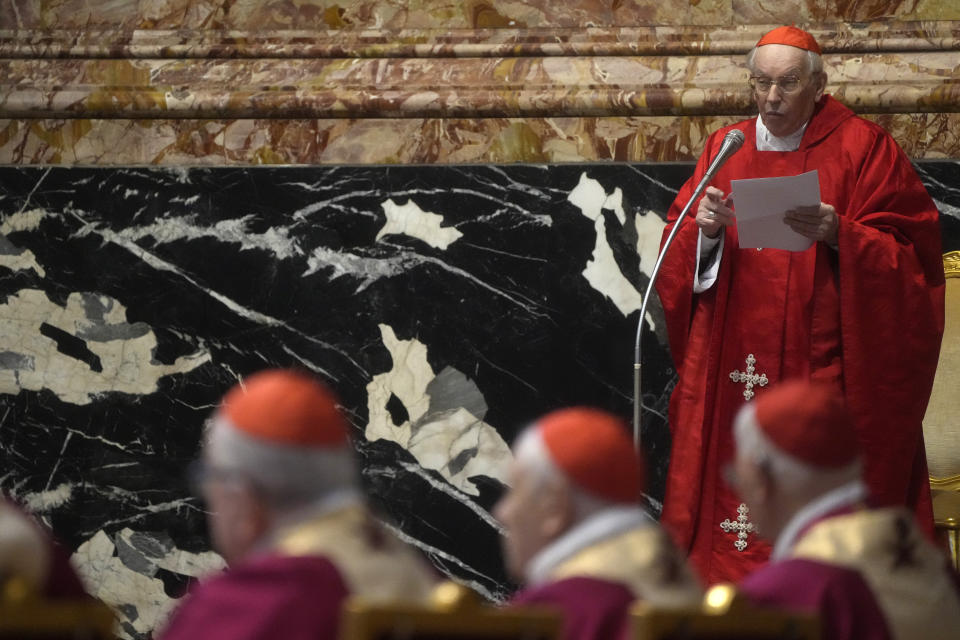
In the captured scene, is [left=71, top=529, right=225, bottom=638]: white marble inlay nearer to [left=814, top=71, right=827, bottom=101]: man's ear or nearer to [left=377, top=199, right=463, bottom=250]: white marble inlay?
[left=377, top=199, right=463, bottom=250]: white marble inlay

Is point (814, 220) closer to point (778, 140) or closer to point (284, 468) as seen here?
point (778, 140)

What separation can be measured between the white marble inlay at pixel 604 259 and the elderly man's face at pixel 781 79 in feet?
3.43

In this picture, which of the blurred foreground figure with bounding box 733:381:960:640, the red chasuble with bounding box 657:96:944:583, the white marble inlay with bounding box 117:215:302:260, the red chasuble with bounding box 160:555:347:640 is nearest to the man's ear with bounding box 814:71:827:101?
the red chasuble with bounding box 657:96:944:583

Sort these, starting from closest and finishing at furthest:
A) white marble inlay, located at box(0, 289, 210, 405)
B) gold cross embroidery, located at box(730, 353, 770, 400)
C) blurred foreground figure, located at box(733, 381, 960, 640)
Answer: blurred foreground figure, located at box(733, 381, 960, 640) → gold cross embroidery, located at box(730, 353, 770, 400) → white marble inlay, located at box(0, 289, 210, 405)

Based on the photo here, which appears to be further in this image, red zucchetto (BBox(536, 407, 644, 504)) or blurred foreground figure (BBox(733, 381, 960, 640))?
blurred foreground figure (BBox(733, 381, 960, 640))

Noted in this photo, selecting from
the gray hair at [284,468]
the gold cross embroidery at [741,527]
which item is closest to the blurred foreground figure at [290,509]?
the gray hair at [284,468]

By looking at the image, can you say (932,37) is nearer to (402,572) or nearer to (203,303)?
(203,303)

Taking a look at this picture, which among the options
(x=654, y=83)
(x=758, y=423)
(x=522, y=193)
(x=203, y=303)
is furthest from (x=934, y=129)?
(x=758, y=423)

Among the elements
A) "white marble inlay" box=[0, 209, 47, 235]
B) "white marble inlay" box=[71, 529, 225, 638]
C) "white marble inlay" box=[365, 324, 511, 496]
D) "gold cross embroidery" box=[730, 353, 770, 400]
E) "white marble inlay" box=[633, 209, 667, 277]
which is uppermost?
"white marble inlay" box=[633, 209, 667, 277]

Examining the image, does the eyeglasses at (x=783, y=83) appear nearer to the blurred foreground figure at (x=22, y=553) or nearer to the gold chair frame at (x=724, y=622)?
the gold chair frame at (x=724, y=622)

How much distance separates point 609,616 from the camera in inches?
110

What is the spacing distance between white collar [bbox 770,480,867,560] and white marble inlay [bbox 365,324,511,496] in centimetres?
350

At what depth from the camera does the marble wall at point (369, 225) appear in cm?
675

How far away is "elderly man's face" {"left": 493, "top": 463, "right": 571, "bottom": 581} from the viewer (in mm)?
3045
